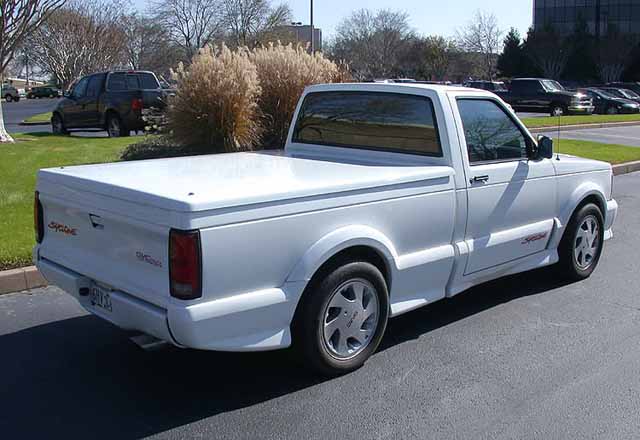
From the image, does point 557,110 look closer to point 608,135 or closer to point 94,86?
point 608,135

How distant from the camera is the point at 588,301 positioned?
613cm

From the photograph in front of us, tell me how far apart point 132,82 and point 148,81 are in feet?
1.49

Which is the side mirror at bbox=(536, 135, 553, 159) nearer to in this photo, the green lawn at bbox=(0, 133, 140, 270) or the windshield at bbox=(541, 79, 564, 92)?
the green lawn at bbox=(0, 133, 140, 270)

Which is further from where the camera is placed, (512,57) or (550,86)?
(512,57)

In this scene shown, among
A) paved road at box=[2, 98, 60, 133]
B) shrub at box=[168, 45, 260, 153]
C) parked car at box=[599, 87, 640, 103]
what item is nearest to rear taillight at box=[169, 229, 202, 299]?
shrub at box=[168, 45, 260, 153]

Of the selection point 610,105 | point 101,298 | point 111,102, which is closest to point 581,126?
point 610,105

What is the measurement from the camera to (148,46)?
6525cm

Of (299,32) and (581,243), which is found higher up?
(299,32)

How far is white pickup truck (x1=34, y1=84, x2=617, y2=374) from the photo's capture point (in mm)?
3824

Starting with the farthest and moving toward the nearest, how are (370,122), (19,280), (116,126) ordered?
(116,126) < (19,280) < (370,122)

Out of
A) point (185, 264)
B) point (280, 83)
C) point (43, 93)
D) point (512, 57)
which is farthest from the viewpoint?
point (43, 93)

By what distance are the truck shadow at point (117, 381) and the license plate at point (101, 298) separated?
0.51 meters

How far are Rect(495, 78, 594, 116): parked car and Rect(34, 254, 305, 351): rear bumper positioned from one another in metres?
31.0

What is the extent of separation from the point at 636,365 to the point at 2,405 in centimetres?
389
